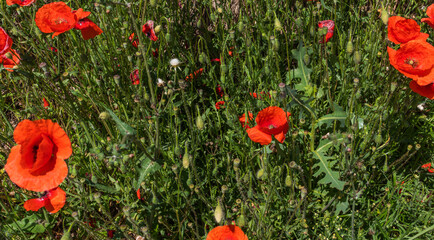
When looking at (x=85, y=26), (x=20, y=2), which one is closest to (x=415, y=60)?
(x=85, y=26)

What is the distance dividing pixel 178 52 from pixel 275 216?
4.85 feet

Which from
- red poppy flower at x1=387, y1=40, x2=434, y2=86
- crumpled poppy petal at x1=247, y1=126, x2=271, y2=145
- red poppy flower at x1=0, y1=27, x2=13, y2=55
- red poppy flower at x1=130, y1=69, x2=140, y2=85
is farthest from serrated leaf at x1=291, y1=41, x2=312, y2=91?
red poppy flower at x1=0, y1=27, x2=13, y2=55

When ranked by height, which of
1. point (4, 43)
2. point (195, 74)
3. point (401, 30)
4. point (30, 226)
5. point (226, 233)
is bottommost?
point (30, 226)

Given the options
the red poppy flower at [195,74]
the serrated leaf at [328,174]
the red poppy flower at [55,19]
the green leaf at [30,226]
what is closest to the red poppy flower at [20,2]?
the red poppy flower at [55,19]

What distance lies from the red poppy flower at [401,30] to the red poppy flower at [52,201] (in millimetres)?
→ 1883

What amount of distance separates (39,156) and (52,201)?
483 mm

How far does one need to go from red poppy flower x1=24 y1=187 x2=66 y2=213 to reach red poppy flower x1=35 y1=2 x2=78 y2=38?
847mm

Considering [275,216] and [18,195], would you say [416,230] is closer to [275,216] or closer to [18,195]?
[275,216]

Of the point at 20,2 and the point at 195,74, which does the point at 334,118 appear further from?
the point at 20,2

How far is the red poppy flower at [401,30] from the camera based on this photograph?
1.98m

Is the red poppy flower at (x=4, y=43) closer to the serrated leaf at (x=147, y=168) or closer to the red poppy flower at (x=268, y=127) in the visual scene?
the serrated leaf at (x=147, y=168)

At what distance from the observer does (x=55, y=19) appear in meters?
2.11

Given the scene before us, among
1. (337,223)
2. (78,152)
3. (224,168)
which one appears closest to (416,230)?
(337,223)

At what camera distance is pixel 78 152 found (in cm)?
261
